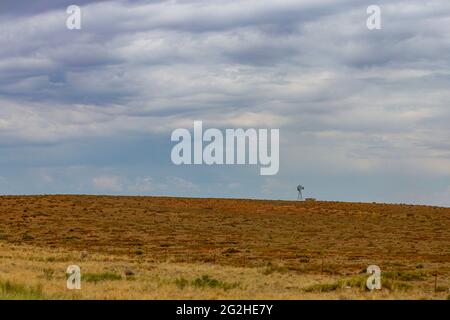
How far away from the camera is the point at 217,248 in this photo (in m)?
49.0

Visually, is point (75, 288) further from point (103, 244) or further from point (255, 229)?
point (255, 229)

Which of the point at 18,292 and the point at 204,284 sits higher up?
the point at 18,292

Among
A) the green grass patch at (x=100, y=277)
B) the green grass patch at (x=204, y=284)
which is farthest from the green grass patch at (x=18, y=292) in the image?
the green grass patch at (x=204, y=284)

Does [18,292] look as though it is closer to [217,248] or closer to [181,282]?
[181,282]

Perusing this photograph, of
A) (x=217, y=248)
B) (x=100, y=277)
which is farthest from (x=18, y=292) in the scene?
(x=217, y=248)

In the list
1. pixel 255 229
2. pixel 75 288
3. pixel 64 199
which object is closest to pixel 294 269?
pixel 75 288

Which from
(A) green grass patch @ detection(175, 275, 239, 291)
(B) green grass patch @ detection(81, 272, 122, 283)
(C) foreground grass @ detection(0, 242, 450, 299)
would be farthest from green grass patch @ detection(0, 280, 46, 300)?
(A) green grass patch @ detection(175, 275, 239, 291)

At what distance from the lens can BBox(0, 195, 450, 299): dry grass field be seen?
80.5 feet

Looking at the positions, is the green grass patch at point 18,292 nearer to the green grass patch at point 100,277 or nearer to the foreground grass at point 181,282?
the foreground grass at point 181,282

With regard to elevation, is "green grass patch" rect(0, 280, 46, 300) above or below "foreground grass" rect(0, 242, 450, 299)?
above

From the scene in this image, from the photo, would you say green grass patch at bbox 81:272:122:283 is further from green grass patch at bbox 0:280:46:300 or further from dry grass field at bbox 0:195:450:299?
green grass patch at bbox 0:280:46:300

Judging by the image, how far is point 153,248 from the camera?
48.6 metres
